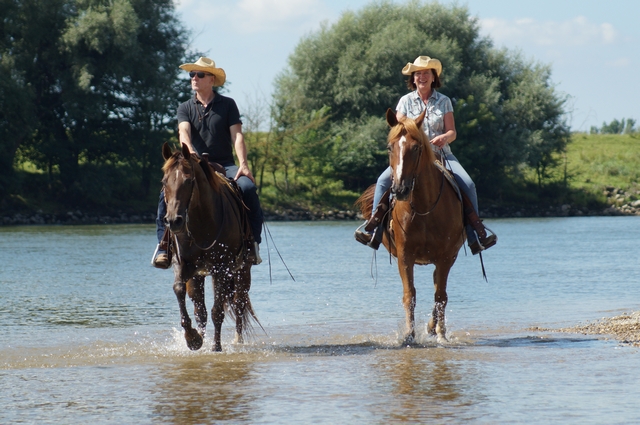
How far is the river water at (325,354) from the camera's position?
6516 mm

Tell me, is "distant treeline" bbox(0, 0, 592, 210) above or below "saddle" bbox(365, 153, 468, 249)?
above

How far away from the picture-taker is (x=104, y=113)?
5062cm

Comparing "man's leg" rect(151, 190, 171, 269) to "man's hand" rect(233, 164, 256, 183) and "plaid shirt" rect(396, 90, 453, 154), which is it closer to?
"man's hand" rect(233, 164, 256, 183)

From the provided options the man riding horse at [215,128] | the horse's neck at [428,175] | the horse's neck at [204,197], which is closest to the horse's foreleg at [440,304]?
the horse's neck at [428,175]

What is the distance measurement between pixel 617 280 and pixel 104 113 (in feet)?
127

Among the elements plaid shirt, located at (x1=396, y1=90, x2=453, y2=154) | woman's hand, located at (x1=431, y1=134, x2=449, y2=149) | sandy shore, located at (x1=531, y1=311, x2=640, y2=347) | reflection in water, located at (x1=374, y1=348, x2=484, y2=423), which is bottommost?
reflection in water, located at (x1=374, y1=348, x2=484, y2=423)

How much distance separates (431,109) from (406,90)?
48.6 metres

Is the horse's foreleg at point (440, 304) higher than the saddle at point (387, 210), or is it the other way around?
the saddle at point (387, 210)

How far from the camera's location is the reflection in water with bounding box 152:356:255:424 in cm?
641

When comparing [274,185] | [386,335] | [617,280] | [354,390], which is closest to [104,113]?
[274,185]

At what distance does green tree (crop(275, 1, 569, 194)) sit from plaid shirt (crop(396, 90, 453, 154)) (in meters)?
45.6

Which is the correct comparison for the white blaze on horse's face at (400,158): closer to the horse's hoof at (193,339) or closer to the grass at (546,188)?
the horse's hoof at (193,339)

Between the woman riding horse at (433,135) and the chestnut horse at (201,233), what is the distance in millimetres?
1629

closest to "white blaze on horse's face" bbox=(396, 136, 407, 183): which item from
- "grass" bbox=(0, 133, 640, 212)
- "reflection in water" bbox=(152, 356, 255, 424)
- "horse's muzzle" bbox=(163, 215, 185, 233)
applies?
"horse's muzzle" bbox=(163, 215, 185, 233)
